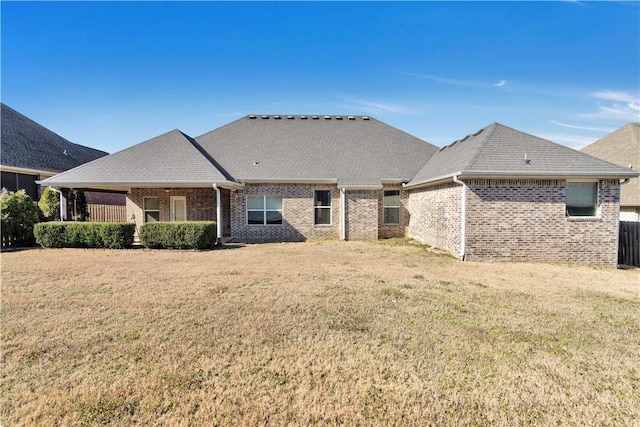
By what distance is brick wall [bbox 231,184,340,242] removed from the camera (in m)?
16.2

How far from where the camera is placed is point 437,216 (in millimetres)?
13156

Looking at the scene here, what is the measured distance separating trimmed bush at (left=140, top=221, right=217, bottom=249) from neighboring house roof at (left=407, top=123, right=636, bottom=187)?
9.73 m

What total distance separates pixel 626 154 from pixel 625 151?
0.42 metres

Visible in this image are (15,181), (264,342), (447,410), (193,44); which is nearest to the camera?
(447,410)

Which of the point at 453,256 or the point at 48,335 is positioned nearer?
the point at 48,335

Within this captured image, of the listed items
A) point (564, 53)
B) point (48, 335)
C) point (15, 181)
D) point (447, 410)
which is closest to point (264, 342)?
point (447, 410)

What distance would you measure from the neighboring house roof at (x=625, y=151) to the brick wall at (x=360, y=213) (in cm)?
1241

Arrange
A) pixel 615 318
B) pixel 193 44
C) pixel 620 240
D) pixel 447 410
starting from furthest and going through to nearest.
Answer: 1. pixel 193 44
2. pixel 620 240
3. pixel 615 318
4. pixel 447 410

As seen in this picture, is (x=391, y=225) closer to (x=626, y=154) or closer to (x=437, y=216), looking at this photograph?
(x=437, y=216)

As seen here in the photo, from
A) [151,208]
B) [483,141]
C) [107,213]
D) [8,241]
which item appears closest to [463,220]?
[483,141]

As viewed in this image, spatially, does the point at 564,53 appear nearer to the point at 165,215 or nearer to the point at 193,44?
the point at 193,44

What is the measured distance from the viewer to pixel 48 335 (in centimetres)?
444

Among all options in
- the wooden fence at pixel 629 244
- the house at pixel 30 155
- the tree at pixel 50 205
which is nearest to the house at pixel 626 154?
the wooden fence at pixel 629 244

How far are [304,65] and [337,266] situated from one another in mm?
11768
